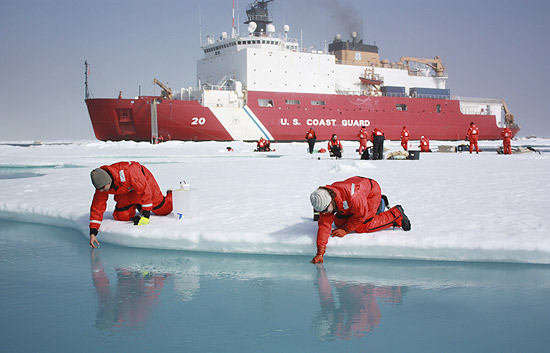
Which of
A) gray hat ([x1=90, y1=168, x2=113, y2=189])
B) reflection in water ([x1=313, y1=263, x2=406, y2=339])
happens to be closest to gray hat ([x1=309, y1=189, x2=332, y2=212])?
reflection in water ([x1=313, y1=263, x2=406, y2=339])

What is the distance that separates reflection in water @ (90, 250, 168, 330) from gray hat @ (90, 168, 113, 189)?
63 cm

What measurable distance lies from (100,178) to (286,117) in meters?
23.2

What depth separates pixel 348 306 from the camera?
2891mm

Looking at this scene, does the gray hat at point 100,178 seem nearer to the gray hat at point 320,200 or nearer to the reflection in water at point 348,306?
the gray hat at point 320,200

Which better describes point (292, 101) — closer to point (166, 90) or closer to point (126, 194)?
point (166, 90)

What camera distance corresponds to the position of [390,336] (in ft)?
8.04

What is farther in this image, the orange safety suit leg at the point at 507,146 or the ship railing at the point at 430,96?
the ship railing at the point at 430,96

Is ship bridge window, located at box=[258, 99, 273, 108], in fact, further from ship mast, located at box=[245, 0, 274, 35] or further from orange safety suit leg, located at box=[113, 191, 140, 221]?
orange safety suit leg, located at box=[113, 191, 140, 221]

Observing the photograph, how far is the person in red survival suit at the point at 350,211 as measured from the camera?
11.3 ft

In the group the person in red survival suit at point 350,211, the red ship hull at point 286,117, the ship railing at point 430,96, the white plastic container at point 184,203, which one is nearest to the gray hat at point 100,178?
the white plastic container at point 184,203

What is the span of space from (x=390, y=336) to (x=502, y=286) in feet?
3.87

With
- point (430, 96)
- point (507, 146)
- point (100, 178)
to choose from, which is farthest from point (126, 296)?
point (430, 96)

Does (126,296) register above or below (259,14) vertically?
below

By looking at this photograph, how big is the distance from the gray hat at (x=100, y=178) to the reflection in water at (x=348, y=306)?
6.03 feet
